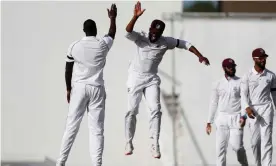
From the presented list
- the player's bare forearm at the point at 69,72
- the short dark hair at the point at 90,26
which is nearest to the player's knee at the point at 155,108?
the player's bare forearm at the point at 69,72

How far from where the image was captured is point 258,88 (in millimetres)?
10734

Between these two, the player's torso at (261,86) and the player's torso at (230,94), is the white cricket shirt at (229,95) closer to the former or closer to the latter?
the player's torso at (230,94)

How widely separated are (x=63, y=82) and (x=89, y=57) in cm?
431

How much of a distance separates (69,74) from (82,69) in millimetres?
175

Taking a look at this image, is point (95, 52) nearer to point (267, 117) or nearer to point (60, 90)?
point (267, 117)

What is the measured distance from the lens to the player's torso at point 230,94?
38.1ft

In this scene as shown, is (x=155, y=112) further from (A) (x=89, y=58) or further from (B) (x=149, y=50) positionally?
(A) (x=89, y=58)

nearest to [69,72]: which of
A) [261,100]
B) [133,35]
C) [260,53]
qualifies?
[133,35]

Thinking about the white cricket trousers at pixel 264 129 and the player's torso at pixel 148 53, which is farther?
the white cricket trousers at pixel 264 129

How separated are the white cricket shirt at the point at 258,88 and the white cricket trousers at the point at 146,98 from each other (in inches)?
55.7

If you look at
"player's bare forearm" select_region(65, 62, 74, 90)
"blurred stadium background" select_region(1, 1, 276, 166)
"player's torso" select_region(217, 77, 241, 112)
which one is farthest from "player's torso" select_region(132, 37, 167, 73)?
"blurred stadium background" select_region(1, 1, 276, 166)

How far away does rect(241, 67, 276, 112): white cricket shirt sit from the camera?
1073 cm

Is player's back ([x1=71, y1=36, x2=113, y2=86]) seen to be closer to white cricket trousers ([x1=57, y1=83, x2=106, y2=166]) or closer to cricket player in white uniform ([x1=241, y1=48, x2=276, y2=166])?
white cricket trousers ([x1=57, y1=83, x2=106, y2=166])

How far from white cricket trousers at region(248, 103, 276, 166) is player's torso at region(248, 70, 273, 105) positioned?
98 mm
